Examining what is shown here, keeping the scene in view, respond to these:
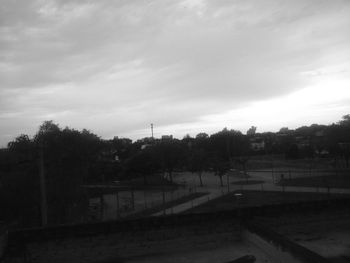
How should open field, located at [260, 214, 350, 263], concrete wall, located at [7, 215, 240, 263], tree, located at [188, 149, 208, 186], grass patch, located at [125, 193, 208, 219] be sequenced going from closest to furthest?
concrete wall, located at [7, 215, 240, 263], open field, located at [260, 214, 350, 263], grass patch, located at [125, 193, 208, 219], tree, located at [188, 149, 208, 186]

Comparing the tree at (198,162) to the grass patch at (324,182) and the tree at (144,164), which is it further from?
the grass patch at (324,182)

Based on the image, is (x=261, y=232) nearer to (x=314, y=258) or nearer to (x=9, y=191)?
(x=314, y=258)

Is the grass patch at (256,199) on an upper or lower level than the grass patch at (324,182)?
lower

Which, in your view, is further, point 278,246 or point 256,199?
point 256,199

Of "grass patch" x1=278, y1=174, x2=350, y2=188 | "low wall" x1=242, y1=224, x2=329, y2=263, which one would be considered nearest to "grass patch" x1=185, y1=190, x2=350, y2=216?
"grass patch" x1=278, y1=174, x2=350, y2=188

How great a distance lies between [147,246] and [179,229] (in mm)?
1058

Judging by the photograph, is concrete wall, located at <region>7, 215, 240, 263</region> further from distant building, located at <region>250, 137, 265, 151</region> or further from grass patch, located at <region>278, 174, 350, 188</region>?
distant building, located at <region>250, 137, 265, 151</region>

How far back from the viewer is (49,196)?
23984 millimetres

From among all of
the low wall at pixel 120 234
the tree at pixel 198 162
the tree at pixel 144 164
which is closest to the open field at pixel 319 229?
the low wall at pixel 120 234

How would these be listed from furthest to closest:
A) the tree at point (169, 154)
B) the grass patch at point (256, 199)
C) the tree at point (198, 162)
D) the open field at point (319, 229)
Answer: the tree at point (169, 154)
the tree at point (198, 162)
the grass patch at point (256, 199)
the open field at point (319, 229)

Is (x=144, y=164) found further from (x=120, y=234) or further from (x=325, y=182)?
(x=120, y=234)

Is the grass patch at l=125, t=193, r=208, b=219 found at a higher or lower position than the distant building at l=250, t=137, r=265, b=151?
lower

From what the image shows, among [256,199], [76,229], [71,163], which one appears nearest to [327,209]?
[76,229]

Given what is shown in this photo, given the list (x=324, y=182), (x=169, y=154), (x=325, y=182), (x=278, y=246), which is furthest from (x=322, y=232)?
(x=169, y=154)
